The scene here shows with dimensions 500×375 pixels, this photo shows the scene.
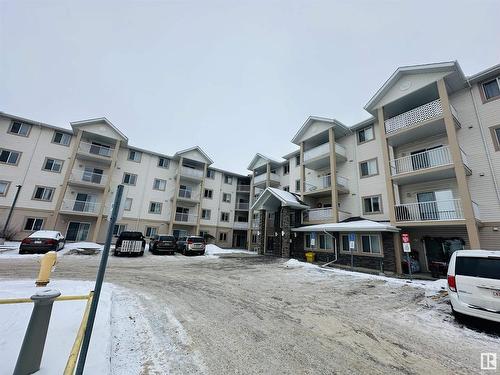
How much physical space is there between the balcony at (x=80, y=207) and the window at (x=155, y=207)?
5763mm

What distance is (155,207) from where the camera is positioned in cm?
2845

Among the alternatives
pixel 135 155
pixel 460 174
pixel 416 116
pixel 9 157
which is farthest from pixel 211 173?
pixel 460 174

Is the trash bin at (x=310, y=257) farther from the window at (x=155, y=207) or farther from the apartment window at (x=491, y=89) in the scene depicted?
the window at (x=155, y=207)

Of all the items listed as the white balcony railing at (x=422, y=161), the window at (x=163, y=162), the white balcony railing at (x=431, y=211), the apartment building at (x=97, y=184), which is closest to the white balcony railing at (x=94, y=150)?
the apartment building at (x=97, y=184)

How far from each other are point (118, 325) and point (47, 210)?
82.3 feet

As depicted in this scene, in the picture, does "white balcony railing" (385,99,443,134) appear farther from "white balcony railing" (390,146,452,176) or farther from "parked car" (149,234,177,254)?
"parked car" (149,234,177,254)

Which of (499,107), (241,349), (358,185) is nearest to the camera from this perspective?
(241,349)

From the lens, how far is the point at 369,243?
15.6m

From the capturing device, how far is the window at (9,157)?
2088 cm

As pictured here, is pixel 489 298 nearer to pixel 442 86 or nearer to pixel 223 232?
pixel 442 86

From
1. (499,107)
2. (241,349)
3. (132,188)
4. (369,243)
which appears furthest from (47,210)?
(499,107)

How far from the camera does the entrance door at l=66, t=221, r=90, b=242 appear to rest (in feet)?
74.9

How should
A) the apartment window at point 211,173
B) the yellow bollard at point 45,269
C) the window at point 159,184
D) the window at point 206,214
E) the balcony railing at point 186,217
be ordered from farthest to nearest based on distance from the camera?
the apartment window at point 211,173 < the window at point 206,214 < the window at point 159,184 < the balcony railing at point 186,217 < the yellow bollard at point 45,269

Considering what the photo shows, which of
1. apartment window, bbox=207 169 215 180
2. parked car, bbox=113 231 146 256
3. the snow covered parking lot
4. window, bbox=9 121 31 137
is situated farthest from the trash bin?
window, bbox=9 121 31 137
